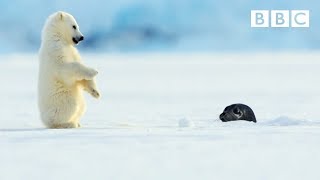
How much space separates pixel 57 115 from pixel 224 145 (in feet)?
7.95

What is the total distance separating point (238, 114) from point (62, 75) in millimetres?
2620

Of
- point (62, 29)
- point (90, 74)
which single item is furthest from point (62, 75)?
point (62, 29)

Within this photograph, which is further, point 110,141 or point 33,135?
point 33,135

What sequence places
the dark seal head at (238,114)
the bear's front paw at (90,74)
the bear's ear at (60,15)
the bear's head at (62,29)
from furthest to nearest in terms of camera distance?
the dark seal head at (238,114), the bear's ear at (60,15), the bear's head at (62,29), the bear's front paw at (90,74)

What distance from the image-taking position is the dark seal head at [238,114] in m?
7.32

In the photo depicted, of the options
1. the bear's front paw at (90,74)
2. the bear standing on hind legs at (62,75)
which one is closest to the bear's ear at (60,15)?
the bear standing on hind legs at (62,75)

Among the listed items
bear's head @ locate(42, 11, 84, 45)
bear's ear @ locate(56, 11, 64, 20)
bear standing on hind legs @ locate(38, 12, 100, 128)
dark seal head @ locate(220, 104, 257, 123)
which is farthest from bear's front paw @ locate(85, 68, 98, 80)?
dark seal head @ locate(220, 104, 257, 123)

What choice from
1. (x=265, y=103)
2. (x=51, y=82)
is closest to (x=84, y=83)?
(x=51, y=82)

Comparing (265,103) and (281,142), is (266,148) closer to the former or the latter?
(281,142)

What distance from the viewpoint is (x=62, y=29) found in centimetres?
570

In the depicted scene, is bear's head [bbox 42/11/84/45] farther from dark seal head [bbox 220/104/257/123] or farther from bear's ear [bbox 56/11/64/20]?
dark seal head [bbox 220/104/257/123]

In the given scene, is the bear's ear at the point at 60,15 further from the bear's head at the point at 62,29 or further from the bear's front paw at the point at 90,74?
the bear's front paw at the point at 90,74

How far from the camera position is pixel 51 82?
554cm

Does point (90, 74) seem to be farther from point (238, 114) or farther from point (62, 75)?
point (238, 114)
